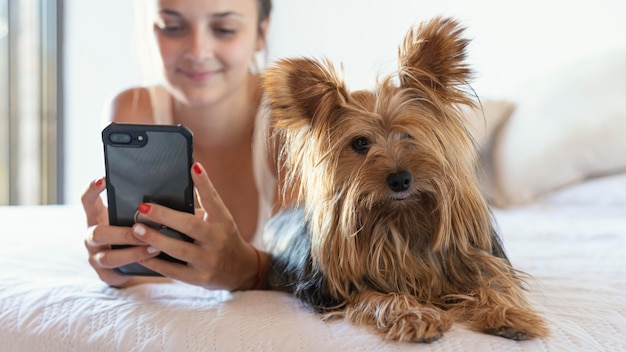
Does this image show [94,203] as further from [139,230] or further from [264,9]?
[264,9]

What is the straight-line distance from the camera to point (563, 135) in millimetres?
2641

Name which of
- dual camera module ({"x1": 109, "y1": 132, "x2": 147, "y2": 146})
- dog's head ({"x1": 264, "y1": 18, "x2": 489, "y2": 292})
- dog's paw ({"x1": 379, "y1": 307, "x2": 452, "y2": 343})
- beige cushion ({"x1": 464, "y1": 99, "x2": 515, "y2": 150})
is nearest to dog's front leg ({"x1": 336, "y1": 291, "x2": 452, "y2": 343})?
dog's paw ({"x1": 379, "y1": 307, "x2": 452, "y2": 343})

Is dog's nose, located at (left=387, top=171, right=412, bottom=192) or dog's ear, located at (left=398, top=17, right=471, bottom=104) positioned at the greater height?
dog's ear, located at (left=398, top=17, right=471, bottom=104)

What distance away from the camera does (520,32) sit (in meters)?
3.19

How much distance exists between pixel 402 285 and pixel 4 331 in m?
0.70

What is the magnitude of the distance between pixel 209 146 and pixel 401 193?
3.41 ft

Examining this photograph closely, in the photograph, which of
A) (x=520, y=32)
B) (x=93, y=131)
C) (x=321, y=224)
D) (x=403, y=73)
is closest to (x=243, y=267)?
(x=321, y=224)

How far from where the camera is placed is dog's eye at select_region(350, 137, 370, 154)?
1283 mm

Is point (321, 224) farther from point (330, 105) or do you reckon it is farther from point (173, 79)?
point (173, 79)

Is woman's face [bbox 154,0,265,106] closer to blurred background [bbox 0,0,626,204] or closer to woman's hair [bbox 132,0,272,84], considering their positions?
woman's hair [bbox 132,0,272,84]

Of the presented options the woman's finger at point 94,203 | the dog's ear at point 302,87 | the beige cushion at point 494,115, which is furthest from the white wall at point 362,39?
the dog's ear at point 302,87

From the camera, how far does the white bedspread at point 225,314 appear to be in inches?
44.1

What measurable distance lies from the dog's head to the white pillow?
142 centimetres

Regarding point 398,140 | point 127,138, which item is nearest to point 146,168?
point 127,138
